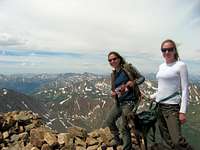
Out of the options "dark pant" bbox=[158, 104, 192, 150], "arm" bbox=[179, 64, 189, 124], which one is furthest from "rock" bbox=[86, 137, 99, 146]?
"arm" bbox=[179, 64, 189, 124]

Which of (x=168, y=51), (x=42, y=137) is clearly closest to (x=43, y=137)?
(x=42, y=137)

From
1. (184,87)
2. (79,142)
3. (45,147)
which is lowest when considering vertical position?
(45,147)

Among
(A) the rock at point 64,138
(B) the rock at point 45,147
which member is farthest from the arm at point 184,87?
(B) the rock at point 45,147

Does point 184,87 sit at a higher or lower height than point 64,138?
higher

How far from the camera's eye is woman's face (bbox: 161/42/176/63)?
10812mm

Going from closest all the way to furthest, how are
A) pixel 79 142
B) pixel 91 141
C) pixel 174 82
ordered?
pixel 174 82 < pixel 91 141 < pixel 79 142

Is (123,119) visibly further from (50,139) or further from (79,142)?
(50,139)

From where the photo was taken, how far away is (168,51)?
10828 mm

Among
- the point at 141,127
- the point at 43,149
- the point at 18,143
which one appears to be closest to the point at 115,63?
the point at 141,127

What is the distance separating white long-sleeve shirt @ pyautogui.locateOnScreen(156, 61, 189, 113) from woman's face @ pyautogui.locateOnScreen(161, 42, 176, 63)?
0.59 ft

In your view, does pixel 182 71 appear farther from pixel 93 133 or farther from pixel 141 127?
pixel 93 133

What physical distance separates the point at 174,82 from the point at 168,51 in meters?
1.08

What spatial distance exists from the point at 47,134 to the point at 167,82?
901 cm

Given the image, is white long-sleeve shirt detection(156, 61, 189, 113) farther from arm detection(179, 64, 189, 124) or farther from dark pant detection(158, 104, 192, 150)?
dark pant detection(158, 104, 192, 150)
